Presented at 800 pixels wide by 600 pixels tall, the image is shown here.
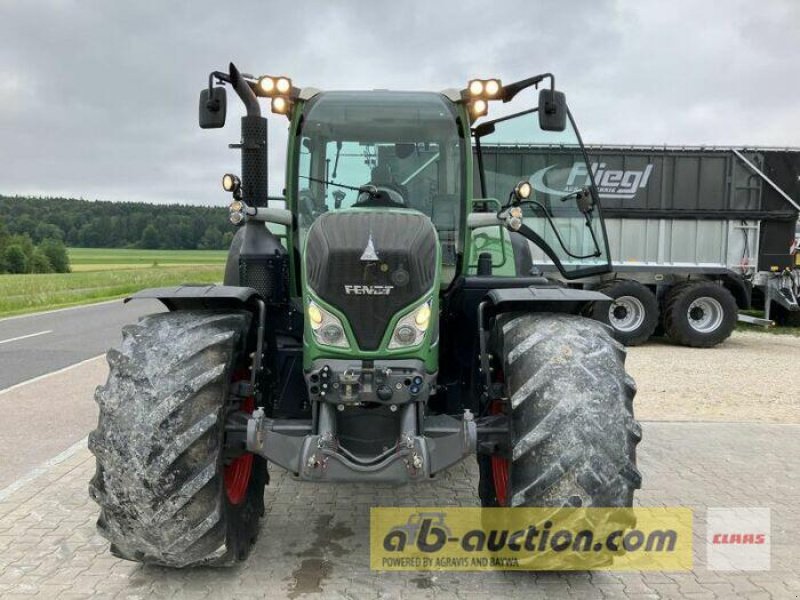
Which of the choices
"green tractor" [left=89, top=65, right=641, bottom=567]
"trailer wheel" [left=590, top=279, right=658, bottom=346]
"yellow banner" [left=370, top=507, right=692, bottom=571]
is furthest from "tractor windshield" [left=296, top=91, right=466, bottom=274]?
"trailer wheel" [left=590, top=279, right=658, bottom=346]

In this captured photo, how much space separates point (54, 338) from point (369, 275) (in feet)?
40.6

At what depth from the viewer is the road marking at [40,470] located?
462cm

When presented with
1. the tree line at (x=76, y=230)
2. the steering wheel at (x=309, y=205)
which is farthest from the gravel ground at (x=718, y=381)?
the tree line at (x=76, y=230)

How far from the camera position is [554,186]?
891 cm

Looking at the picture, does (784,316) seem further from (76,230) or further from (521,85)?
(76,230)

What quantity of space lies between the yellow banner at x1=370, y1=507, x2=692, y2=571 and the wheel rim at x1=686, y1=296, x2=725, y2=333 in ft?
29.2

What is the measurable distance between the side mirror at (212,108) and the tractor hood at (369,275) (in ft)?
3.93

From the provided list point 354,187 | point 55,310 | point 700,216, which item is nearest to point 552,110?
point 354,187

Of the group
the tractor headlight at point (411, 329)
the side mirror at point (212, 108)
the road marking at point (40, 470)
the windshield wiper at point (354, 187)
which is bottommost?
the road marking at point (40, 470)

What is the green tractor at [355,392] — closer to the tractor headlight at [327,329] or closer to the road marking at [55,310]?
the tractor headlight at [327,329]

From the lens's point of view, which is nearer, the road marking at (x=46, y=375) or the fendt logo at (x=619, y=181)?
the road marking at (x=46, y=375)

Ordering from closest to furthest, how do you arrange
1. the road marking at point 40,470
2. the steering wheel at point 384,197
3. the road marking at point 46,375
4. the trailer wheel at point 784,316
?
1. the steering wheel at point 384,197
2. the road marking at point 40,470
3. the road marking at point 46,375
4. the trailer wheel at point 784,316

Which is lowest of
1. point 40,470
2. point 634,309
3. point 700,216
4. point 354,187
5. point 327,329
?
point 40,470

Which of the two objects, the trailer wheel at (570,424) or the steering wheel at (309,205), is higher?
the steering wheel at (309,205)
